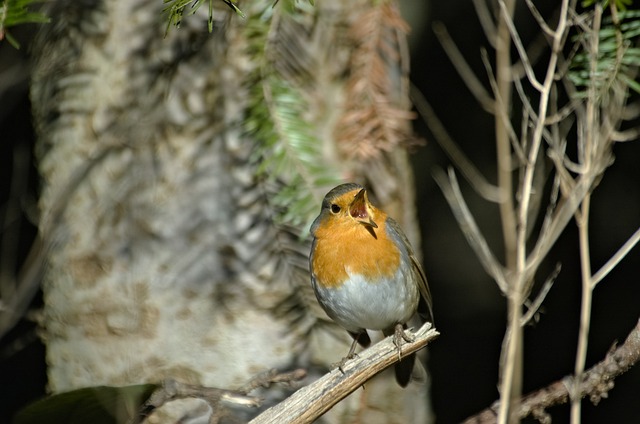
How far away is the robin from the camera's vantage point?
2.46 metres

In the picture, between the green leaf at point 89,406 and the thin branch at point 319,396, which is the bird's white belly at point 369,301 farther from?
the green leaf at point 89,406

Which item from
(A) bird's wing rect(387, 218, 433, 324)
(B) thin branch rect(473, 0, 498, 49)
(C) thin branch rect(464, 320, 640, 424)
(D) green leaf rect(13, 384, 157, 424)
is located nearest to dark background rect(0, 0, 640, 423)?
(B) thin branch rect(473, 0, 498, 49)

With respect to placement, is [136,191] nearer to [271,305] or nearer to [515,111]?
[271,305]

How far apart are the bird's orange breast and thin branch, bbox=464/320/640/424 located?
507mm

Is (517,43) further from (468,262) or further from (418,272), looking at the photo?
(468,262)

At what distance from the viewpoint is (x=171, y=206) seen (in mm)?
2801

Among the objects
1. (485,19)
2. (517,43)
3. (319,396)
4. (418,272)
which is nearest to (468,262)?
(485,19)

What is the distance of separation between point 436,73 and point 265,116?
2.33m

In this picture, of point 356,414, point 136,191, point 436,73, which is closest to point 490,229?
point 436,73

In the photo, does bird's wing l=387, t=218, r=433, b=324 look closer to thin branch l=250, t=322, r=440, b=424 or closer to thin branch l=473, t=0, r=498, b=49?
thin branch l=250, t=322, r=440, b=424

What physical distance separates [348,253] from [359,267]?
2.0 inches

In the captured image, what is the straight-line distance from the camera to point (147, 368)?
2.77 m

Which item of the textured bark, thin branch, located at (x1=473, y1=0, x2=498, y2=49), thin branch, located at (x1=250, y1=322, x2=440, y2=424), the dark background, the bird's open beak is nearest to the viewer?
thin branch, located at (x1=250, y1=322, x2=440, y2=424)

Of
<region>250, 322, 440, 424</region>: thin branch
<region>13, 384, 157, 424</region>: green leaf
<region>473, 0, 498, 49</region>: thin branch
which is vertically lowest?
<region>13, 384, 157, 424</region>: green leaf
